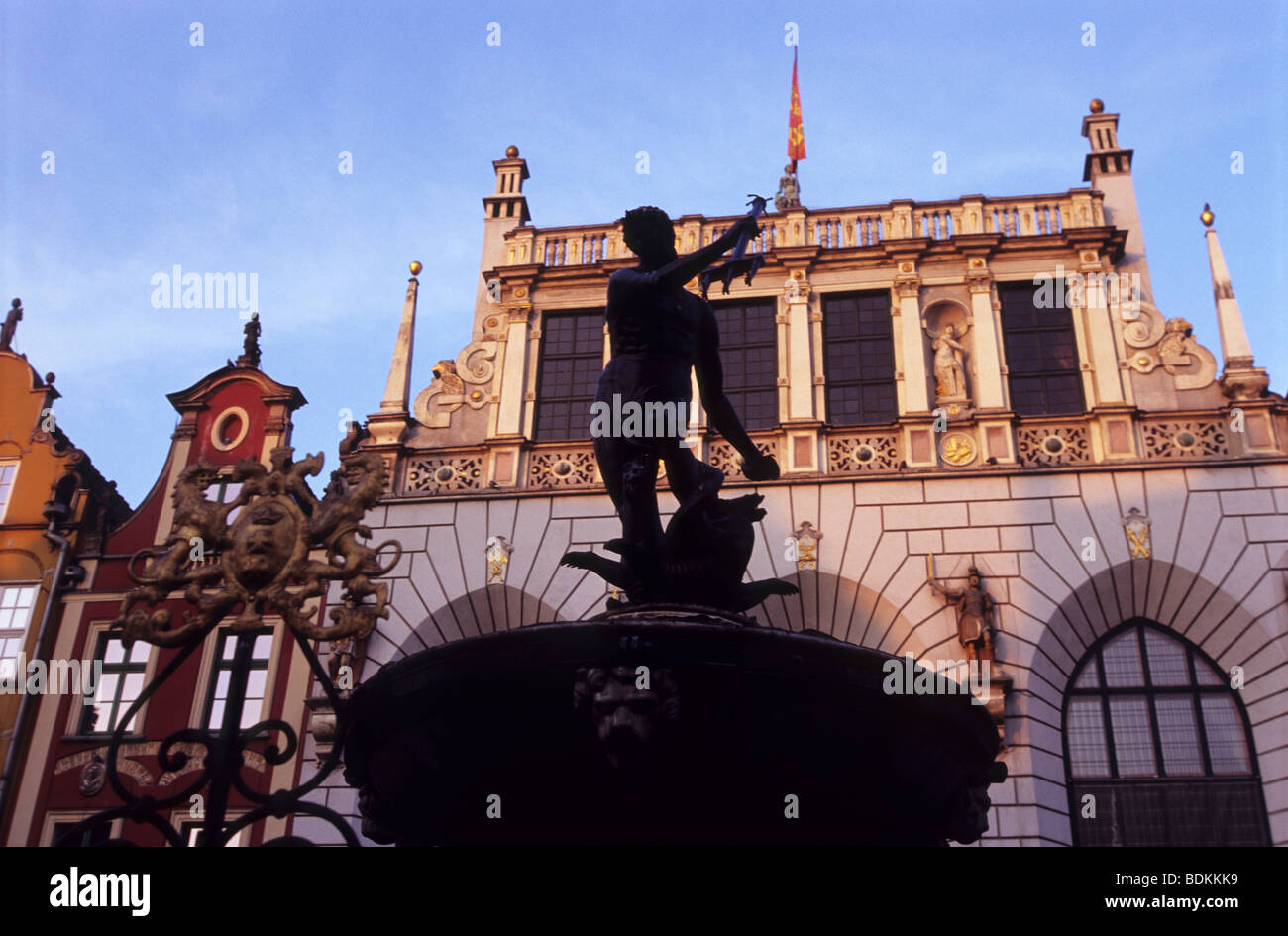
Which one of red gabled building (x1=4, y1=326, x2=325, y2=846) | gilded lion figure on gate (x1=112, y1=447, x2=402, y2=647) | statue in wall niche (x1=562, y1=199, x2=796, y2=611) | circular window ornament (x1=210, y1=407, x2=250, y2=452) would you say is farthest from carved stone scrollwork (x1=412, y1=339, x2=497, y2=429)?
statue in wall niche (x1=562, y1=199, x2=796, y2=611)

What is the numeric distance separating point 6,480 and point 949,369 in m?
19.0

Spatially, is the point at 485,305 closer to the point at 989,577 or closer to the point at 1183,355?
the point at 989,577

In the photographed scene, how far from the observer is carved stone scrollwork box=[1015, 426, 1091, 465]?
19984 mm

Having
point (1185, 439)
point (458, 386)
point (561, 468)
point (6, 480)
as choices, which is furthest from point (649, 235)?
point (6, 480)

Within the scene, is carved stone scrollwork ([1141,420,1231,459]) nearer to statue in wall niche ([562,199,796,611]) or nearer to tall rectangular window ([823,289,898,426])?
tall rectangular window ([823,289,898,426])

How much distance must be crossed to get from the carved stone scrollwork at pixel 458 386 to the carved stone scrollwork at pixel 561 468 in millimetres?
1952

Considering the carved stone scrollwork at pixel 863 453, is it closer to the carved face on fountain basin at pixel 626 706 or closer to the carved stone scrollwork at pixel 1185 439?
the carved stone scrollwork at pixel 1185 439

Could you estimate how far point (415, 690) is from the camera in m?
6.04

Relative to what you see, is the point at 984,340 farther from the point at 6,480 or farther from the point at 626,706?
the point at 6,480

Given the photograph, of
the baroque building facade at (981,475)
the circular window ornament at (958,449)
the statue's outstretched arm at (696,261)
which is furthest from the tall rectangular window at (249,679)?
the statue's outstretched arm at (696,261)

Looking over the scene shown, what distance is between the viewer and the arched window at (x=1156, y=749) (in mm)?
17609

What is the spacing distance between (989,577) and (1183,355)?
5929 millimetres

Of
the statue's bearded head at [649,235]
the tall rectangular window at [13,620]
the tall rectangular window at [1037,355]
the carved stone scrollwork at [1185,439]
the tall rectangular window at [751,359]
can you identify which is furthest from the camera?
the tall rectangular window at [13,620]
